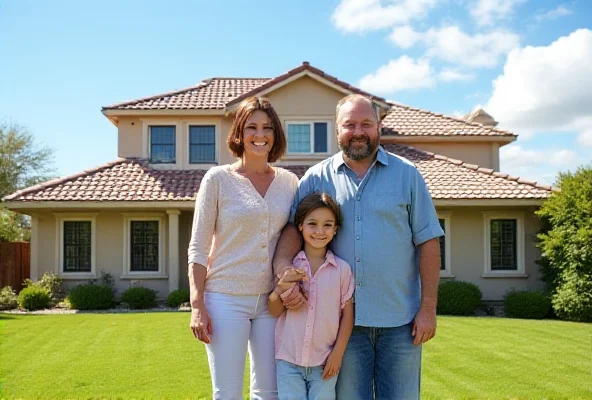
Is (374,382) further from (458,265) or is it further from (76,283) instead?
(76,283)

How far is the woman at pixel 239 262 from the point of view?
11.7ft

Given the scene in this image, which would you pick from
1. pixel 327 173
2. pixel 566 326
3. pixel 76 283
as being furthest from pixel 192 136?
pixel 327 173

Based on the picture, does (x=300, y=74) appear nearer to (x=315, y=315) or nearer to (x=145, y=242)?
(x=145, y=242)

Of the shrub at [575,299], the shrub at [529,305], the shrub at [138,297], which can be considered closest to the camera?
the shrub at [575,299]

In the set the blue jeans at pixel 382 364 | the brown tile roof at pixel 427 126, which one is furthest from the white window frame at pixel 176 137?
the blue jeans at pixel 382 364

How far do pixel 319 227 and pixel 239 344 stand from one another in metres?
0.88

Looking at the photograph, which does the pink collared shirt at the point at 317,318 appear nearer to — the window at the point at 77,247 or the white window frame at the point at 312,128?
the white window frame at the point at 312,128

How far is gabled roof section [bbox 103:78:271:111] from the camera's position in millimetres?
17484

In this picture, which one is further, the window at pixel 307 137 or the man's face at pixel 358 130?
the window at pixel 307 137

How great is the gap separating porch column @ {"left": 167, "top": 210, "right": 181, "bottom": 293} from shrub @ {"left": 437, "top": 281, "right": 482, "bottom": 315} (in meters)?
7.23

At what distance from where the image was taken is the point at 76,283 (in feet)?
54.5

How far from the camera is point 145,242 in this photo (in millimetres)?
16984

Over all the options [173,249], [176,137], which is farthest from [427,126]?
[173,249]

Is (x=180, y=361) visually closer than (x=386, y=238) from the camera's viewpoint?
No
